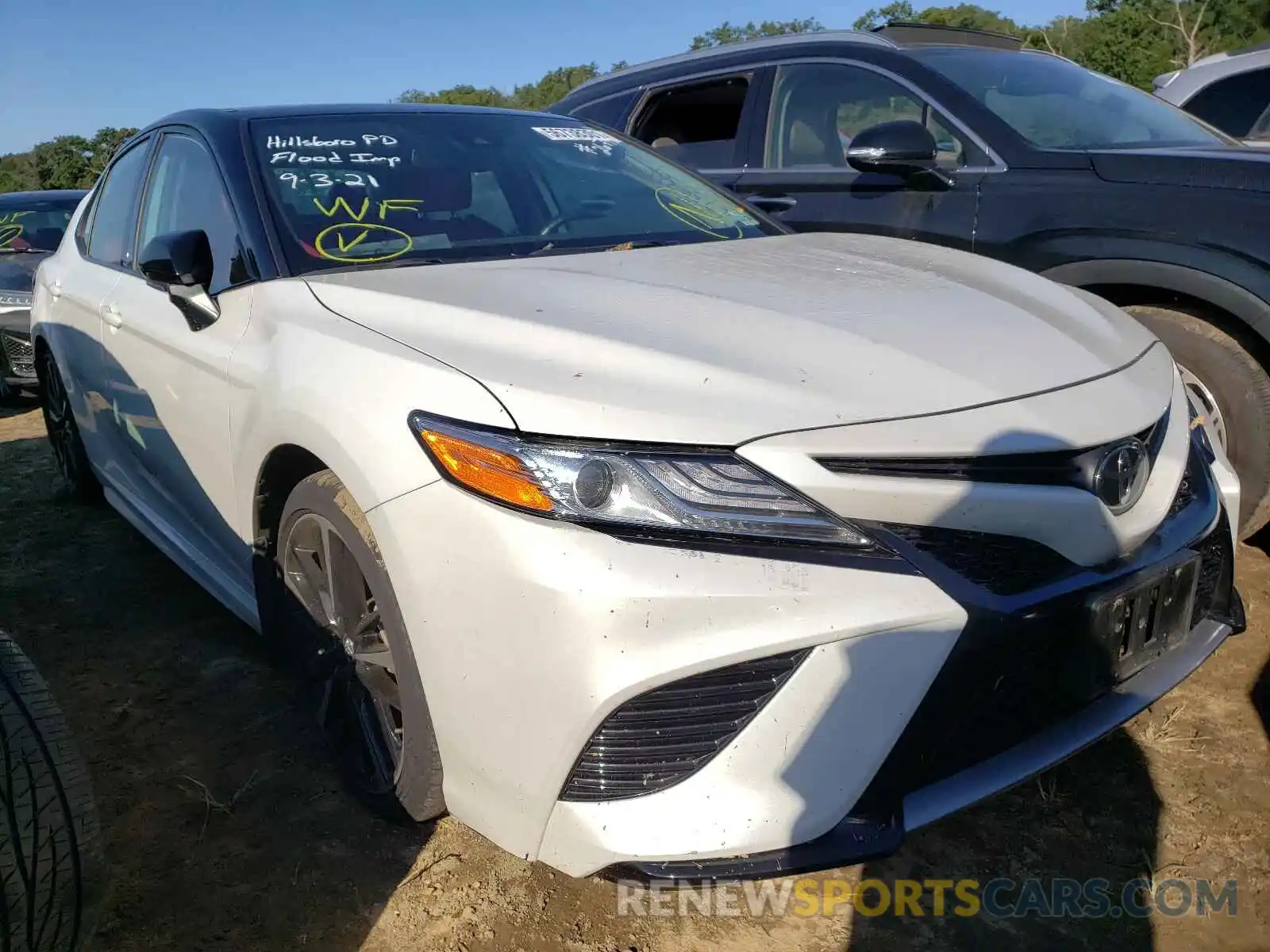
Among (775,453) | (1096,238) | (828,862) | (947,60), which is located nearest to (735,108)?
(947,60)

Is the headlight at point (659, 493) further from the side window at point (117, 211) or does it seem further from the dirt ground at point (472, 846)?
the side window at point (117, 211)

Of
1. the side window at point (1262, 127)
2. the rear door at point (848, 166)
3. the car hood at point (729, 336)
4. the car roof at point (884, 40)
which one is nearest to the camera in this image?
the car hood at point (729, 336)

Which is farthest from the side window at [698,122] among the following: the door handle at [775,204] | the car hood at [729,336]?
the car hood at [729,336]

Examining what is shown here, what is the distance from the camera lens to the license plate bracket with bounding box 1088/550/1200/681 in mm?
1604

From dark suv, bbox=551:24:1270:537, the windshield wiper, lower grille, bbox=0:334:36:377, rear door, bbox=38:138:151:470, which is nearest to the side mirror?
the windshield wiper

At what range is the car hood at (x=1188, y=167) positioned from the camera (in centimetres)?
277

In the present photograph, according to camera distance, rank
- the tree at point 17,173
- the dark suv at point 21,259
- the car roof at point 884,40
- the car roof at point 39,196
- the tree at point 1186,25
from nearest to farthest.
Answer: the car roof at point 884,40 < the dark suv at point 21,259 < the car roof at point 39,196 < the tree at point 1186,25 < the tree at point 17,173

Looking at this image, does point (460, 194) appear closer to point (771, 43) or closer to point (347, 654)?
point (347, 654)

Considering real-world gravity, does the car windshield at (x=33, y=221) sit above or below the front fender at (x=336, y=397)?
below

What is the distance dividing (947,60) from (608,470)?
2.94 m

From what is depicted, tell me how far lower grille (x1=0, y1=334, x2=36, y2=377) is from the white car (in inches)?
204

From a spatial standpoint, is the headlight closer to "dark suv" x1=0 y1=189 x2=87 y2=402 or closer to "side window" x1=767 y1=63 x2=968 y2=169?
"side window" x1=767 y1=63 x2=968 y2=169

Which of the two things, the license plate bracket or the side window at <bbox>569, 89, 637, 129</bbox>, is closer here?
the license plate bracket

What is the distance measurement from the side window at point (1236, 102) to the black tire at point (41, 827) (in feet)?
21.6
